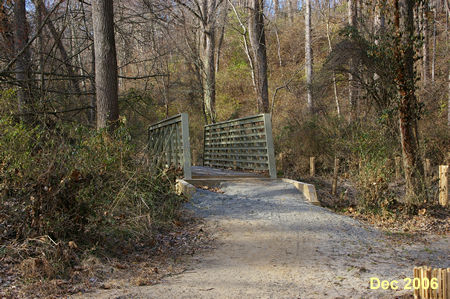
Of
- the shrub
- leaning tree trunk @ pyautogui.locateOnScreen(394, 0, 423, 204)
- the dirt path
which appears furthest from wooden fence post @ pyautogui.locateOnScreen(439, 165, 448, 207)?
the shrub

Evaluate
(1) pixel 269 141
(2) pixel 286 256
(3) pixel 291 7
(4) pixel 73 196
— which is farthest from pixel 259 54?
(3) pixel 291 7

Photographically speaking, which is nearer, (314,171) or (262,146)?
(262,146)

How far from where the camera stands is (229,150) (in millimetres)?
13508

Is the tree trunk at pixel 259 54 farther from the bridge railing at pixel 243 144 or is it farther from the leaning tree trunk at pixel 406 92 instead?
the leaning tree trunk at pixel 406 92

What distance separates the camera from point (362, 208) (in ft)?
27.3

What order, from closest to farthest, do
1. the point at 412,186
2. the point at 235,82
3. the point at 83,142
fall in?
1. the point at 83,142
2. the point at 412,186
3. the point at 235,82

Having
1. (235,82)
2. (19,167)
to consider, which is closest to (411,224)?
(19,167)

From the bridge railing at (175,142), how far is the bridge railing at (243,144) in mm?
1906

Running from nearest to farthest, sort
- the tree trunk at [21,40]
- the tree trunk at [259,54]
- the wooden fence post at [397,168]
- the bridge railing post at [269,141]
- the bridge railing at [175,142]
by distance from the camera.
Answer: the bridge railing at [175,142] → the bridge railing post at [269,141] → the tree trunk at [21,40] → the wooden fence post at [397,168] → the tree trunk at [259,54]

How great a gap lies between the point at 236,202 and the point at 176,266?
2.99m

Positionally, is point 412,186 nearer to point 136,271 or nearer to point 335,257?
point 335,257

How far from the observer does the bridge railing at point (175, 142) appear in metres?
9.46

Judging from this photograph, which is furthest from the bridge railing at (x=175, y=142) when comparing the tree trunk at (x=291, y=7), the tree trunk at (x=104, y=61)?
the tree trunk at (x=291, y=7)

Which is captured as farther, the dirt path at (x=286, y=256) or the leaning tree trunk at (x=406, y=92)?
the leaning tree trunk at (x=406, y=92)
